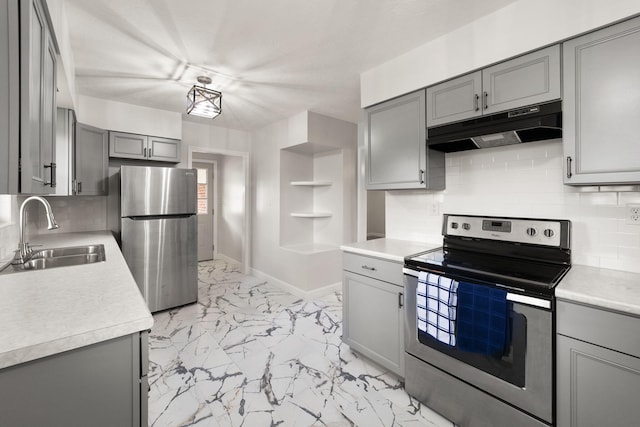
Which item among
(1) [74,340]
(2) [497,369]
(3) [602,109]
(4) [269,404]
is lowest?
(4) [269,404]

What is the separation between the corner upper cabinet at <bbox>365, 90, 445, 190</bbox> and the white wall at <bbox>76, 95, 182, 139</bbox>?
2.62m

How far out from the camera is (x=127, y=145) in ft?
11.2

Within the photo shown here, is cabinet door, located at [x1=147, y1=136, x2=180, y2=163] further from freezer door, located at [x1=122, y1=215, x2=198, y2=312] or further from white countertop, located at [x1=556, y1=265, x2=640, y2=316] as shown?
white countertop, located at [x1=556, y1=265, x2=640, y2=316]

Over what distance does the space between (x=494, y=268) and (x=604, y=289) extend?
0.43 meters

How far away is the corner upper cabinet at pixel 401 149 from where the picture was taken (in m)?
2.19

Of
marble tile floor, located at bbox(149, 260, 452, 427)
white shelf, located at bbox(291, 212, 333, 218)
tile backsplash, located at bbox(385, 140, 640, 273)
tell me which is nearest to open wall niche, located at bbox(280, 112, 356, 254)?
white shelf, located at bbox(291, 212, 333, 218)

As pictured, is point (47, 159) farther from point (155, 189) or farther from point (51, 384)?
point (155, 189)

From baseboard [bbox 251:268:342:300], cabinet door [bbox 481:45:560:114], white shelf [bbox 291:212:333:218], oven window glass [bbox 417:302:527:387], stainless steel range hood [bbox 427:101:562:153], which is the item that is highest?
cabinet door [bbox 481:45:560:114]

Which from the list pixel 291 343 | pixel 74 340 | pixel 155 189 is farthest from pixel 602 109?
pixel 155 189

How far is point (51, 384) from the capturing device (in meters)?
0.82

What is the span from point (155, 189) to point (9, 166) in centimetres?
241

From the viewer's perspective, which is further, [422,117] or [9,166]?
[422,117]

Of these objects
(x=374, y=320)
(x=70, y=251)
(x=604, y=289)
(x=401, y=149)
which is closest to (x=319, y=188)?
(x=401, y=149)

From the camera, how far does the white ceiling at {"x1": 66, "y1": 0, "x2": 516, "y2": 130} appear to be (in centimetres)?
177
